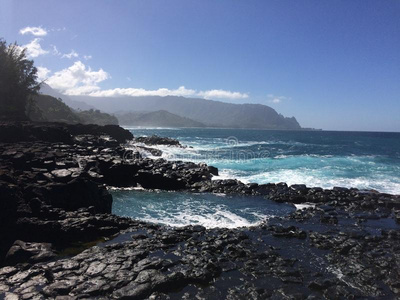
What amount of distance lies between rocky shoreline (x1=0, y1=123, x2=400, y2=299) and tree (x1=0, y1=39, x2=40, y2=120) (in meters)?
33.4

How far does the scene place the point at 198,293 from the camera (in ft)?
31.1

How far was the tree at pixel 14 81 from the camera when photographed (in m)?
47.3

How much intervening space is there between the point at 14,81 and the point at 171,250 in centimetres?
5280

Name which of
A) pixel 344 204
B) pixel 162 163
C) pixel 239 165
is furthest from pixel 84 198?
pixel 239 165

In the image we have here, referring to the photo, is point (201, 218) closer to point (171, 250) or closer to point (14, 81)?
point (171, 250)

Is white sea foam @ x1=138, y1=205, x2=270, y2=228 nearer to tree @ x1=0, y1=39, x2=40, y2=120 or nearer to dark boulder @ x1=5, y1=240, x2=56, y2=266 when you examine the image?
dark boulder @ x1=5, y1=240, x2=56, y2=266

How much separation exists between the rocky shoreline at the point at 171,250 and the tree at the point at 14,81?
33.4 meters

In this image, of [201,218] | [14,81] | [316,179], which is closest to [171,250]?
[201,218]

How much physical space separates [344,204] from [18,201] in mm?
22490

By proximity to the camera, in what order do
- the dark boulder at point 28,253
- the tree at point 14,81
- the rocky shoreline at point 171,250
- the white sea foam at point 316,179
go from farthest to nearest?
the tree at point 14,81 → the white sea foam at point 316,179 → the dark boulder at point 28,253 → the rocky shoreline at point 171,250

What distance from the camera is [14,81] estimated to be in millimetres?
49656

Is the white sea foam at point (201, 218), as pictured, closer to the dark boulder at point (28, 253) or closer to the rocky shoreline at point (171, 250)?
the rocky shoreline at point (171, 250)

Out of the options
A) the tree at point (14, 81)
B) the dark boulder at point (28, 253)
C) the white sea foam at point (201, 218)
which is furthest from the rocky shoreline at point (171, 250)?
the tree at point (14, 81)

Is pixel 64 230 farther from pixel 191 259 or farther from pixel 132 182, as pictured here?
pixel 132 182
